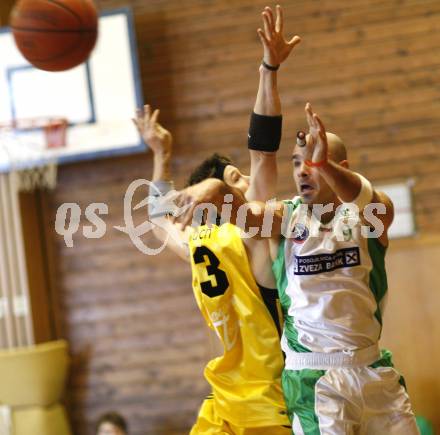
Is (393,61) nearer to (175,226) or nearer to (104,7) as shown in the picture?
(104,7)

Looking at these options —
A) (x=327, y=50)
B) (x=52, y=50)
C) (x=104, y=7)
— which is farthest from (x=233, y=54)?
(x=52, y=50)

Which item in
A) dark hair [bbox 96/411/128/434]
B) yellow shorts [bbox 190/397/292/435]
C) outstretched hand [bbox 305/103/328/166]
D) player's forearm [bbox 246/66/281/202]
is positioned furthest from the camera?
dark hair [bbox 96/411/128/434]

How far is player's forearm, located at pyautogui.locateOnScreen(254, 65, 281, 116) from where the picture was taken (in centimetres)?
327

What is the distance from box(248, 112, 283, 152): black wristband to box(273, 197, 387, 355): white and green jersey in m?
0.33

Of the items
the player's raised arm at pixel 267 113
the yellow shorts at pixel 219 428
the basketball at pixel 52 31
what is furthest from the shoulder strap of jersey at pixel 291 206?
the basketball at pixel 52 31

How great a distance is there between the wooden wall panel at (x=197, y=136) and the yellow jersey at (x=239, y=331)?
3.50 meters

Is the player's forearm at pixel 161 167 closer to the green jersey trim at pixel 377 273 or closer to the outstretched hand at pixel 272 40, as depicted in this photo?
the outstretched hand at pixel 272 40

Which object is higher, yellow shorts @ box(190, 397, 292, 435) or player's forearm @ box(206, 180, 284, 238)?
player's forearm @ box(206, 180, 284, 238)

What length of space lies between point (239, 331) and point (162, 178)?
1047mm

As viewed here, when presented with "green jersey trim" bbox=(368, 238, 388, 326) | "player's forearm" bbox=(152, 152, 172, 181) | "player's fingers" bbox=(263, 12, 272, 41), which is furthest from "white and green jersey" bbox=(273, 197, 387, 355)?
"player's forearm" bbox=(152, 152, 172, 181)

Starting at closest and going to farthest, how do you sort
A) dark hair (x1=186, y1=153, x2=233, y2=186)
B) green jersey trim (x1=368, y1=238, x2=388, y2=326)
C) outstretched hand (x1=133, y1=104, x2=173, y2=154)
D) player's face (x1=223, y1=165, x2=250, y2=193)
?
green jersey trim (x1=368, y1=238, x2=388, y2=326), player's face (x1=223, y1=165, x2=250, y2=193), dark hair (x1=186, y1=153, x2=233, y2=186), outstretched hand (x1=133, y1=104, x2=173, y2=154)

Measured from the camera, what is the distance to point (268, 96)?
3293 mm

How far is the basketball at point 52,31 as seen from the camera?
16.5 ft

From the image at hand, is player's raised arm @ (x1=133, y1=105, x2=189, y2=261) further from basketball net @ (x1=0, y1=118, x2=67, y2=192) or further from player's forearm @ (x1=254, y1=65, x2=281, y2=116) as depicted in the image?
basketball net @ (x1=0, y1=118, x2=67, y2=192)
